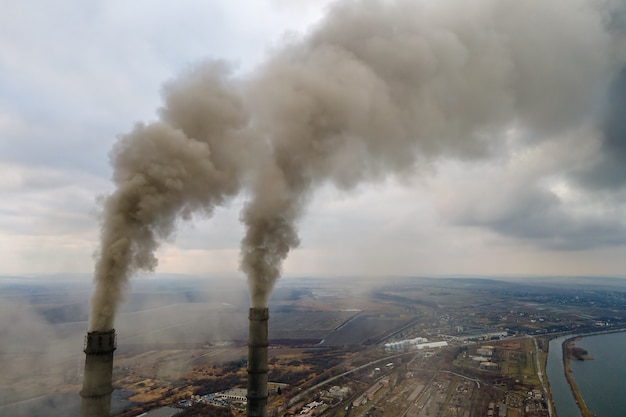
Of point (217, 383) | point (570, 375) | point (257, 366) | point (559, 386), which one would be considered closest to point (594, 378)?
point (570, 375)

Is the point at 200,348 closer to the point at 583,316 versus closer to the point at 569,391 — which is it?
the point at 569,391

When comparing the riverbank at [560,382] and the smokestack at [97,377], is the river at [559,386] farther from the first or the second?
the smokestack at [97,377]

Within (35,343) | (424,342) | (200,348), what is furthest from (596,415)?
(35,343)

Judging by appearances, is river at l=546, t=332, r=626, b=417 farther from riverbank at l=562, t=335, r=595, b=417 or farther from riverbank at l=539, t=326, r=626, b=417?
riverbank at l=562, t=335, r=595, b=417

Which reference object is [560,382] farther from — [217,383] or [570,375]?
[217,383]

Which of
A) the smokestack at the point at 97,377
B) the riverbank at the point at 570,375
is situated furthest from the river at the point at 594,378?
the smokestack at the point at 97,377
